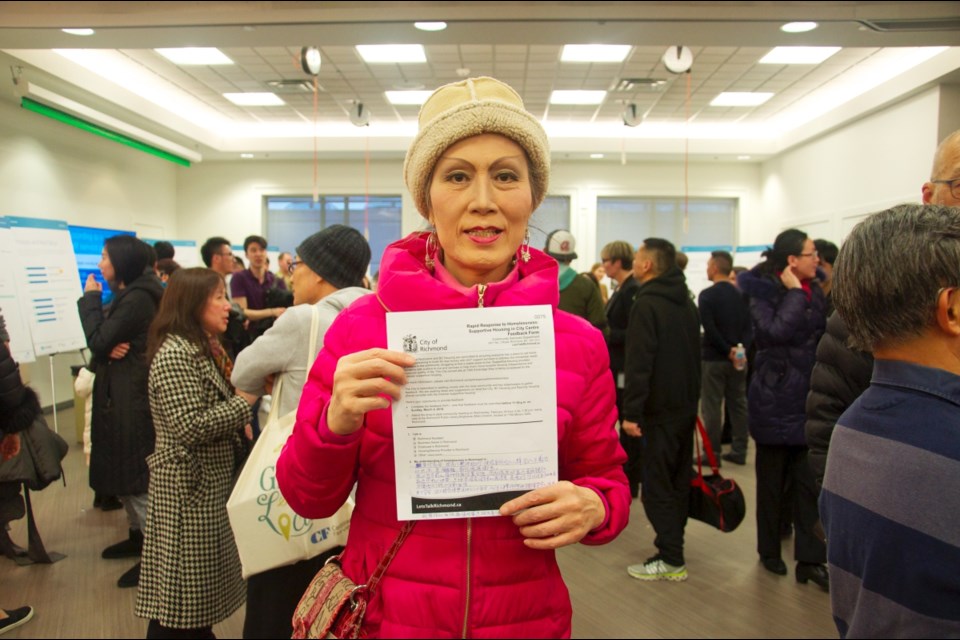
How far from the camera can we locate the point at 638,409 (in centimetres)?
317

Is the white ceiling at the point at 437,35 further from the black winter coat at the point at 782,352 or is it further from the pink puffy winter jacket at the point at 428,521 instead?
the black winter coat at the point at 782,352

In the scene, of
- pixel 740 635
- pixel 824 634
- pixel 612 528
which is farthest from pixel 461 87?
pixel 824 634


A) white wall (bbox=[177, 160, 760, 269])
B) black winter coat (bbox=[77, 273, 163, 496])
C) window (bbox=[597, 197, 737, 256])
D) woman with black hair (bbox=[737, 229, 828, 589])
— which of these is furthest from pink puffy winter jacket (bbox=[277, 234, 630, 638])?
window (bbox=[597, 197, 737, 256])

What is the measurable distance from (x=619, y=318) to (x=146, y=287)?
132 inches

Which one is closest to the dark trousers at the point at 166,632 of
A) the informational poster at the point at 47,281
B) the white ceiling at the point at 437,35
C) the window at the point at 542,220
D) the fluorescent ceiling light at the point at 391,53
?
the informational poster at the point at 47,281

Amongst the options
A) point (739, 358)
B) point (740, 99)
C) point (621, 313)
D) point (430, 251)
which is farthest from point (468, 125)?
point (740, 99)

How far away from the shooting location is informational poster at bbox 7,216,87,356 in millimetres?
1425

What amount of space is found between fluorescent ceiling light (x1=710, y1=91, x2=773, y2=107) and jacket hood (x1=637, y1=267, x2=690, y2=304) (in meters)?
3.35

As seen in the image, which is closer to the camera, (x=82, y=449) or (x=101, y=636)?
(x=82, y=449)

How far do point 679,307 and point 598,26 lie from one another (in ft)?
5.68

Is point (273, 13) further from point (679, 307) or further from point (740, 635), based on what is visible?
point (740, 635)

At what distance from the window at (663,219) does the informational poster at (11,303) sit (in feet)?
34.9

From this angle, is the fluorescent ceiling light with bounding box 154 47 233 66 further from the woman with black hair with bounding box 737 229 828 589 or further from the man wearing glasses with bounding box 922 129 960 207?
the man wearing glasses with bounding box 922 129 960 207

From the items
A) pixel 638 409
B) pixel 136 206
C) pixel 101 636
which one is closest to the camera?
pixel 101 636
